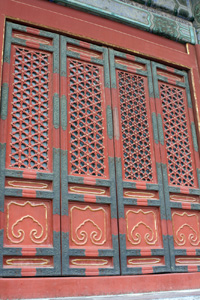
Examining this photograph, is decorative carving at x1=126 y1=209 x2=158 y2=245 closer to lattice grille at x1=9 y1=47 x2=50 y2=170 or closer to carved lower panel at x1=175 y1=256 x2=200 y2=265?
carved lower panel at x1=175 y1=256 x2=200 y2=265

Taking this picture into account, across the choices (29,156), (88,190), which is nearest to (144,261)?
(88,190)

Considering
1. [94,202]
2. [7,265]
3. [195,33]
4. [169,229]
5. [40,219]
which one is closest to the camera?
[7,265]

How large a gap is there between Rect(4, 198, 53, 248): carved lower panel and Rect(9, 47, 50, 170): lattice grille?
1.36 feet

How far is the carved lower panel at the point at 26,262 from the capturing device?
12.4ft

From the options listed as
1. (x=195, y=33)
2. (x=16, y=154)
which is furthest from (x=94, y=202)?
(x=195, y=33)

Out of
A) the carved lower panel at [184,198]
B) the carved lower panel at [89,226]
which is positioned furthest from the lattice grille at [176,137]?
the carved lower panel at [89,226]

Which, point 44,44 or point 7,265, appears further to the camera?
point 44,44

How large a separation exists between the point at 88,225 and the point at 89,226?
0.02 meters

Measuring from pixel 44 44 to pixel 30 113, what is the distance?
0.99 metres

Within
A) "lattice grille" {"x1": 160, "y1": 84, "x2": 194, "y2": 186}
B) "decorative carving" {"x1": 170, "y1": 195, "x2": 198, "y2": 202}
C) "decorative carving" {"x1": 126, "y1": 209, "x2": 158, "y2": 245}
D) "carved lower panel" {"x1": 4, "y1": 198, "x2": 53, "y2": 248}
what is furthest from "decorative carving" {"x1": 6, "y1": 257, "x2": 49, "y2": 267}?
"lattice grille" {"x1": 160, "y1": 84, "x2": 194, "y2": 186}

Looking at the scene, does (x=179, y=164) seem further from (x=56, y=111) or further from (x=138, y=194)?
(x=56, y=111)

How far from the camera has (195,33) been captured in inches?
245

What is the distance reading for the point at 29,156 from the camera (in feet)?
14.0

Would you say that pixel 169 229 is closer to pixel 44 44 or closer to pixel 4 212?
pixel 4 212
